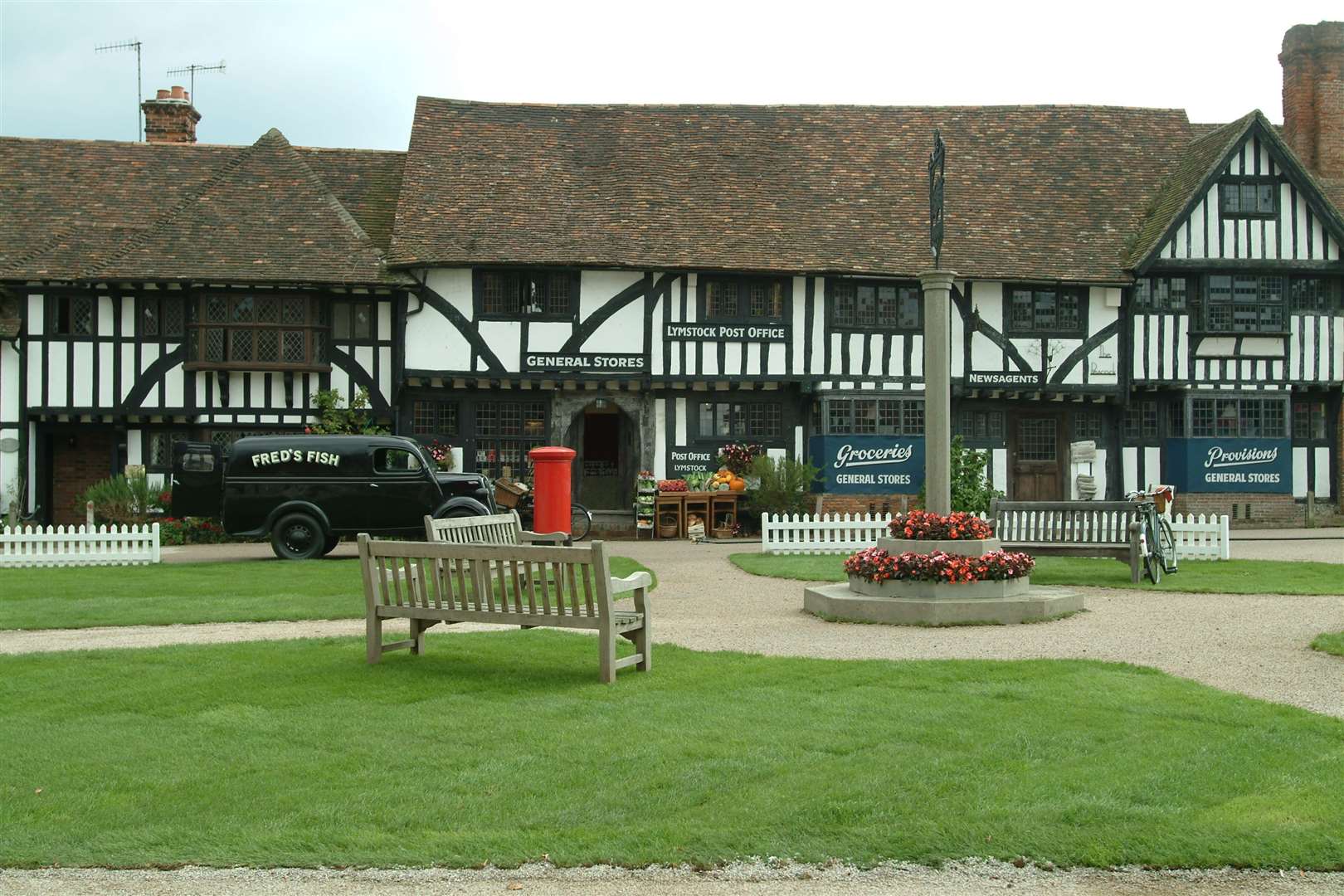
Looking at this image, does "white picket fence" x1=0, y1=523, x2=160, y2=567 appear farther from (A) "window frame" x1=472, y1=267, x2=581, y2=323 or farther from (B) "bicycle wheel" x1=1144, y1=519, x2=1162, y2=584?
(B) "bicycle wheel" x1=1144, y1=519, x2=1162, y2=584

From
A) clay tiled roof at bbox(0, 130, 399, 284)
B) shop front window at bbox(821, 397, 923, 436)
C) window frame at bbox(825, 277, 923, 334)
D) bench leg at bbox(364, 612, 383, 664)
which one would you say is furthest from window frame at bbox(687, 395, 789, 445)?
bench leg at bbox(364, 612, 383, 664)

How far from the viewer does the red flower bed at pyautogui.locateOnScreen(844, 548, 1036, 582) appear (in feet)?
39.3

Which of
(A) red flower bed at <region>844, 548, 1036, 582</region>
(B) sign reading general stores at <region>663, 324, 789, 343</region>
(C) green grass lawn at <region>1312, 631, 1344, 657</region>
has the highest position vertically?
(B) sign reading general stores at <region>663, 324, 789, 343</region>

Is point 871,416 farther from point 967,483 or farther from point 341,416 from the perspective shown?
point 341,416

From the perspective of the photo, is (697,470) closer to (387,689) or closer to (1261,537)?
(1261,537)

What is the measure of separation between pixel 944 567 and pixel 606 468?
58.1ft

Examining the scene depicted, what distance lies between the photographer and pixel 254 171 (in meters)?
28.0

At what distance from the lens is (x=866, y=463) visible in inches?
1075

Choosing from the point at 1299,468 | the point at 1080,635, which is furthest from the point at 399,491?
the point at 1299,468

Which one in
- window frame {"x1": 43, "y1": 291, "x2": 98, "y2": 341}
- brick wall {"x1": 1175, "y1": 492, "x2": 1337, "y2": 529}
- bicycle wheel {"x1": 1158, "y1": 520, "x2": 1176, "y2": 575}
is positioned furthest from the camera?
brick wall {"x1": 1175, "y1": 492, "x2": 1337, "y2": 529}

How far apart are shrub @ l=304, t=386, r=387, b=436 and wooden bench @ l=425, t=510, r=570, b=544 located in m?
12.6

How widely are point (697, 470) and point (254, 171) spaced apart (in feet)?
35.4

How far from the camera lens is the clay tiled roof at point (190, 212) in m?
25.7

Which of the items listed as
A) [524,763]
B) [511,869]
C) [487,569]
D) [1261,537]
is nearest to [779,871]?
[511,869]
